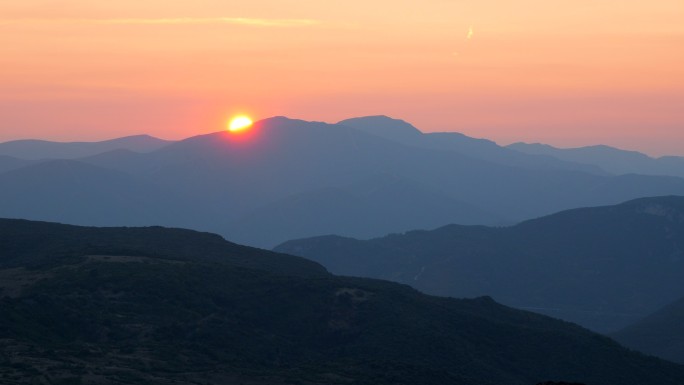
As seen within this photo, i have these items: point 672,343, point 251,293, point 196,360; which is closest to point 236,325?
point 251,293

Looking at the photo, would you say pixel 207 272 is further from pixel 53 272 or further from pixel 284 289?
pixel 53 272

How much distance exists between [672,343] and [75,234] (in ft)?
242

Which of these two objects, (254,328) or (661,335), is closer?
(254,328)

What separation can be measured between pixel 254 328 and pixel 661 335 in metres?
73.3

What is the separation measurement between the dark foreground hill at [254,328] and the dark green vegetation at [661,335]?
3188cm

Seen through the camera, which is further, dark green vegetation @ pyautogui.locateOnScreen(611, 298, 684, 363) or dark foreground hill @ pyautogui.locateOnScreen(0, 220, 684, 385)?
dark green vegetation @ pyautogui.locateOnScreen(611, 298, 684, 363)

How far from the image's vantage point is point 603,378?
99.3m

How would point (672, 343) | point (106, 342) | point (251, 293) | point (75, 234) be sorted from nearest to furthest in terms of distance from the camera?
point (106, 342), point (251, 293), point (75, 234), point (672, 343)

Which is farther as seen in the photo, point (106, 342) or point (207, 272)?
point (207, 272)

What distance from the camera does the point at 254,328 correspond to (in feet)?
324

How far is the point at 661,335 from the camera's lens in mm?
153750

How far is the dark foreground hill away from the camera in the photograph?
80.2 m

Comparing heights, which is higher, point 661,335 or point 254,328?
point 661,335

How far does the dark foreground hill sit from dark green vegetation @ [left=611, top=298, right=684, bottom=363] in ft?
105
